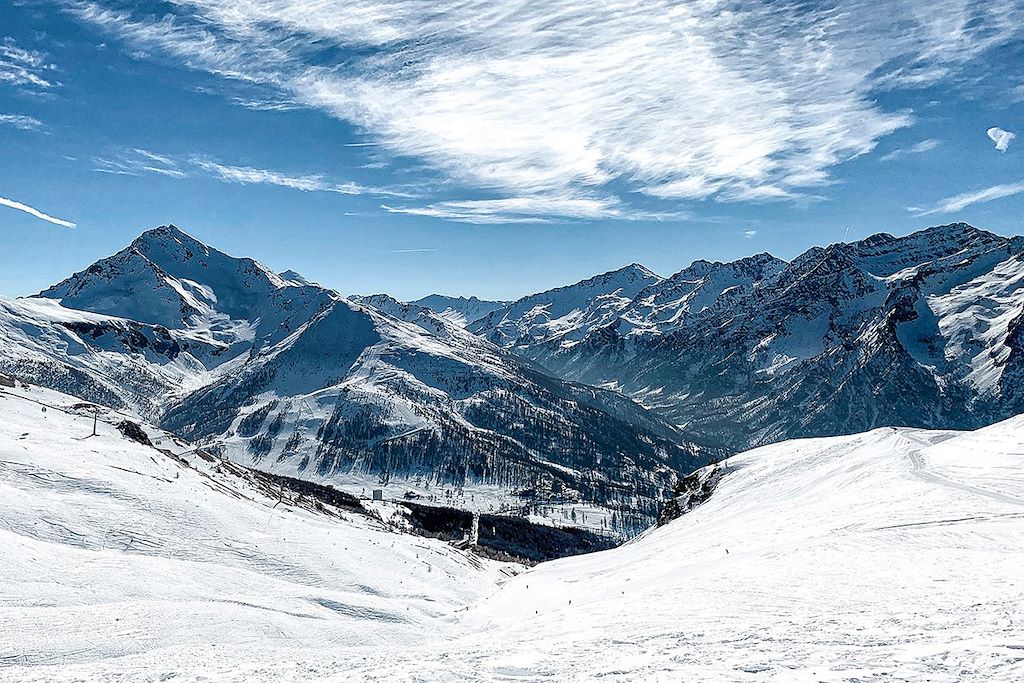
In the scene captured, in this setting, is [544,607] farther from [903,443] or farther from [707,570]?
[903,443]

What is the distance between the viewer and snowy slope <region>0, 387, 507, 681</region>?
20750 millimetres

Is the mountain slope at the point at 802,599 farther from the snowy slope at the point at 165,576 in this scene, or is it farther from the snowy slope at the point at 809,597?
the snowy slope at the point at 165,576

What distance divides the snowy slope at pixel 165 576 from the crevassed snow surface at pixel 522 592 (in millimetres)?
148

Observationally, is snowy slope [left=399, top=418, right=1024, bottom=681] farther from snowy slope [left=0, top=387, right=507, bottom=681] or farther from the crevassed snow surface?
snowy slope [left=0, top=387, right=507, bottom=681]

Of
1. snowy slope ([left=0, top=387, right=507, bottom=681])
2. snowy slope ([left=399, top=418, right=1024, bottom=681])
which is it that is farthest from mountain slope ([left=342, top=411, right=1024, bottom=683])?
snowy slope ([left=0, top=387, right=507, bottom=681])

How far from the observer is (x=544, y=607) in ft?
113

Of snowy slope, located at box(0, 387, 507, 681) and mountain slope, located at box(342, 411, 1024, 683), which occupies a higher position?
mountain slope, located at box(342, 411, 1024, 683)

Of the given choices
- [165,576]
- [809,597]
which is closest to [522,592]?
[165,576]

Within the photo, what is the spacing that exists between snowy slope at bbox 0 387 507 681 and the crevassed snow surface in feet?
0.48

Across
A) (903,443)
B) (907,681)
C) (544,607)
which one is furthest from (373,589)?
(903,443)

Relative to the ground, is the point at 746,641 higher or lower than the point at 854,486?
lower

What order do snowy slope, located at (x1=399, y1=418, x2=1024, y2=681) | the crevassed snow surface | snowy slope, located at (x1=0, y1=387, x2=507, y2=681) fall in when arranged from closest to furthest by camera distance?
snowy slope, located at (x1=399, y1=418, x2=1024, y2=681) → the crevassed snow surface → snowy slope, located at (x1=0, y1=387, x2=507, y2=681)

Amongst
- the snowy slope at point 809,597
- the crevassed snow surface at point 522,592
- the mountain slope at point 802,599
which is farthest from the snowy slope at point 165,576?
the snowy slope at point 809,597

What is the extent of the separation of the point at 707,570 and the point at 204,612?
24.6 metres
